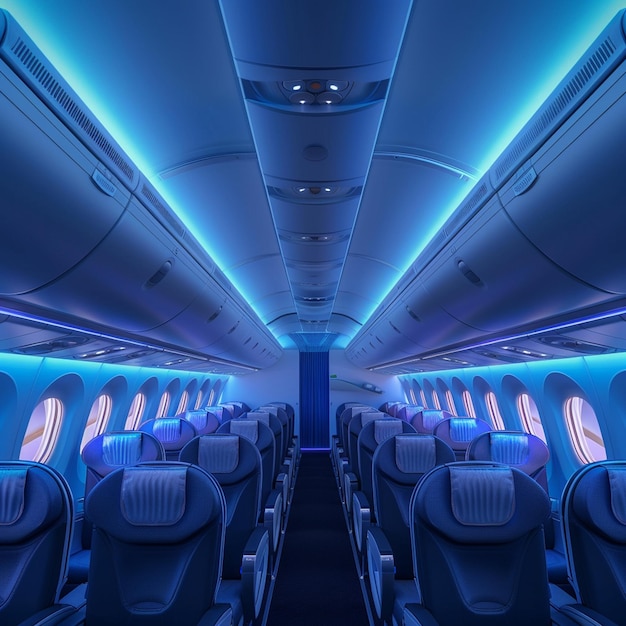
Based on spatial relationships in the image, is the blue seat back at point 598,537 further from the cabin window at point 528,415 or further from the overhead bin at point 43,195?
the cabin window at point 528,415

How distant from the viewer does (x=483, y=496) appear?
2.71 meters

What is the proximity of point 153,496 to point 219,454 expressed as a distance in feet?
6.01

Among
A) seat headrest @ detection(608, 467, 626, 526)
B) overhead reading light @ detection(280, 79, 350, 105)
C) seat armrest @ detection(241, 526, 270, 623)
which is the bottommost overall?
seat armrest @ detection(241, 526, 270, 623)

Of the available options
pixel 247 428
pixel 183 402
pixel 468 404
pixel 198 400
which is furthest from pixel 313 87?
pixel 198 400

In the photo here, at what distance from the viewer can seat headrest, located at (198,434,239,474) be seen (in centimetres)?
442

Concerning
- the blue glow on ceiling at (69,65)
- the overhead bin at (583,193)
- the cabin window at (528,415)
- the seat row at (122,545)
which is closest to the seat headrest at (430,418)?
the cabin window at (528,415)

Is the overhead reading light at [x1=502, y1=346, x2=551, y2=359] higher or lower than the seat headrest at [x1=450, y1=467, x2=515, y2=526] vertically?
higher

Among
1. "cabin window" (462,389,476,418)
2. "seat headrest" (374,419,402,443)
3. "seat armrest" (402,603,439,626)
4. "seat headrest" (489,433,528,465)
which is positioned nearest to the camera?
"seat armrest" (402,603,439,626)

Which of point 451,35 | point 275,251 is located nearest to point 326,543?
point 275,251

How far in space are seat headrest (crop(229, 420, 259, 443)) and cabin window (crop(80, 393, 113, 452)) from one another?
258 cm

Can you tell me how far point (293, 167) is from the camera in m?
2.42

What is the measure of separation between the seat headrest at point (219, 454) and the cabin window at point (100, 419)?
392cm

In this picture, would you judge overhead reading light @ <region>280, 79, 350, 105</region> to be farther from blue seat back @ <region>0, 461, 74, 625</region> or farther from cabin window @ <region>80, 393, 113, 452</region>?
cabin window @ <region>80, 393, 113, 452</region>

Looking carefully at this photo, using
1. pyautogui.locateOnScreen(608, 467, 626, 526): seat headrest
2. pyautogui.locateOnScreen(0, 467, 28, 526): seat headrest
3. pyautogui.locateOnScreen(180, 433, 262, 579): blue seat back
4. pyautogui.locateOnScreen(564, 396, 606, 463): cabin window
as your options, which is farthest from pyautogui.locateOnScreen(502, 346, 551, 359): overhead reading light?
pyautogui.locateOnScreen(0, 467, 28, 526): seat headrest
